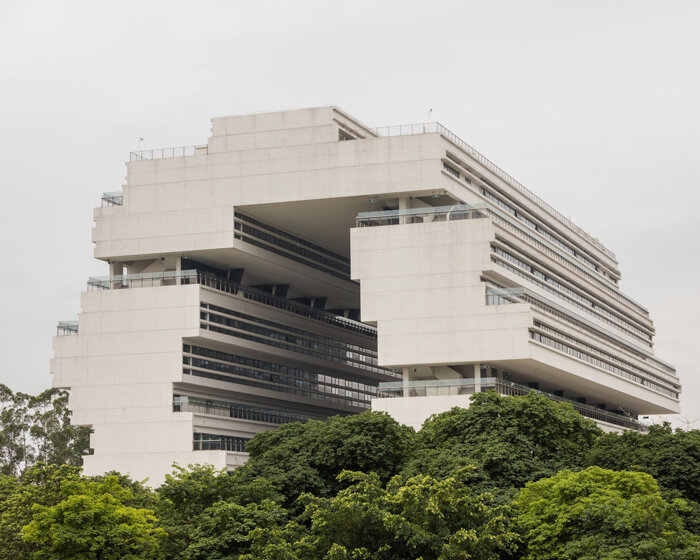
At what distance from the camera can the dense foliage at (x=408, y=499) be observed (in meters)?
50.3

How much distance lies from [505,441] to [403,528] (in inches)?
588

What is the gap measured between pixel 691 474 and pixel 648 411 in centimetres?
8081

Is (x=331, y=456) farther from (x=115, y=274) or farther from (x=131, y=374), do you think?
(x=115, y=274)

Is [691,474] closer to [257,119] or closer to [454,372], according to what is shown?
[454,372]

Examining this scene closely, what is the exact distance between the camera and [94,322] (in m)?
103

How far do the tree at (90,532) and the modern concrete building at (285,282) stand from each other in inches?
1512

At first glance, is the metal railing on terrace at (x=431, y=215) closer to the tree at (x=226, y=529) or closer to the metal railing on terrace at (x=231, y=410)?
the metal railing on terrace at (x=231, y=410)

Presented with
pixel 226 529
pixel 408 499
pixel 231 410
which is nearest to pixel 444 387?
pixel 231 410

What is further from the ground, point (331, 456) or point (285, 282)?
point (285, 282)

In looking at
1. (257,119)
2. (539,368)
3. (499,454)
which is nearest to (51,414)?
(257,119)

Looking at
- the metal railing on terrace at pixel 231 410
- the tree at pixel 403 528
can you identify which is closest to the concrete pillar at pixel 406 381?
the metal railing on terrace at pixel 231 410

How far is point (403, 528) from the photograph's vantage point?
163ft

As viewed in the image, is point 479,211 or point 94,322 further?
point 94,322

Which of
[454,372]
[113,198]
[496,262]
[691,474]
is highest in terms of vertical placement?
[113,198]
